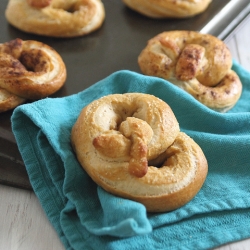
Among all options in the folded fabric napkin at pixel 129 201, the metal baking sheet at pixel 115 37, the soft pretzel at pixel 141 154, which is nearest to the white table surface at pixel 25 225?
the folded fabric napkin at pixel 129 201

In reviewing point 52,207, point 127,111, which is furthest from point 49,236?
point 127,111

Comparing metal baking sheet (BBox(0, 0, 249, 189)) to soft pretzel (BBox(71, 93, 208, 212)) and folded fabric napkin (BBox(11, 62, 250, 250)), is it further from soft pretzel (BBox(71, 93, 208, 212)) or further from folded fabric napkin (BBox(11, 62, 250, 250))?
soft pretzel (BBox(71, 93, 208, 212))

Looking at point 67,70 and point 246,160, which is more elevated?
point 246,160

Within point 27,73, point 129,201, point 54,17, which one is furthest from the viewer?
point 54,17

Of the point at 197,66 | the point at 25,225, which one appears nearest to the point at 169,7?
the point at 197,66

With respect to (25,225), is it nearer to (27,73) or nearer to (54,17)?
(27,73)

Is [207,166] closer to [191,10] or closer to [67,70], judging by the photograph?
[67,70]

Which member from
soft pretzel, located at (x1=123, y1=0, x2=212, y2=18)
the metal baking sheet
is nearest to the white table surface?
the metal baking sheet
